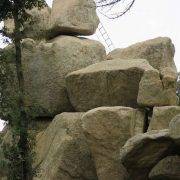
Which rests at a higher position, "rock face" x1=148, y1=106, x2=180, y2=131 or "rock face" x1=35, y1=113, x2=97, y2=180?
"rock face" x1=148, y1=106, x2=180, y2=131

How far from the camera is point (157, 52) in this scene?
1820 centimetres

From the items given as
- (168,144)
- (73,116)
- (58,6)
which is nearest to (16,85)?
(73,116)

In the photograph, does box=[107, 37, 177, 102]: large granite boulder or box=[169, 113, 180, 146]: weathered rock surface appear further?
box=[107, 37, 177, 102]: large granite boulder

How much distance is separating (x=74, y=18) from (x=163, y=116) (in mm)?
5728

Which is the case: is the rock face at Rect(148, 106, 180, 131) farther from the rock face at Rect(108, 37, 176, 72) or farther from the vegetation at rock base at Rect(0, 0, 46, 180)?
the rock face at Rect(108, 37, 176, 72)

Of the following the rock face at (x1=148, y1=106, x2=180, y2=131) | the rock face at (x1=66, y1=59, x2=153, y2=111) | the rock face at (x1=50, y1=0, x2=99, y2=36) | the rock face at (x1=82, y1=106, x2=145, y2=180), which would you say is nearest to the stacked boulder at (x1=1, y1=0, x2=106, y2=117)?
the rock face at (x1=50, y1=0, x2=99, y2=36)

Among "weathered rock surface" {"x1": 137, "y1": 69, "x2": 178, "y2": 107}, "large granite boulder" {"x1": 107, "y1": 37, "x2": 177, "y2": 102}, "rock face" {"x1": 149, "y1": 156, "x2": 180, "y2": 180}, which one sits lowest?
"rock face" {"x1": 149, "y1": 156, "x2": 180, "y2": 180}

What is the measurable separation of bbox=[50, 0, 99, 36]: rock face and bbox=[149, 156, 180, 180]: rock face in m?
6.20

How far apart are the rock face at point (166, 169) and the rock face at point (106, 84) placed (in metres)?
2.45

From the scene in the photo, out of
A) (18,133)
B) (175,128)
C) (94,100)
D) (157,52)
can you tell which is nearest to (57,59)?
(94,100)

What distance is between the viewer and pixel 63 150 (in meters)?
16.3

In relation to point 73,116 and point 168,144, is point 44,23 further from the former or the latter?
point 168,144

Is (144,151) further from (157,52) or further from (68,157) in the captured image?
(157,52)

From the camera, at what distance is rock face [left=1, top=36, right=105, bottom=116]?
1828cm
